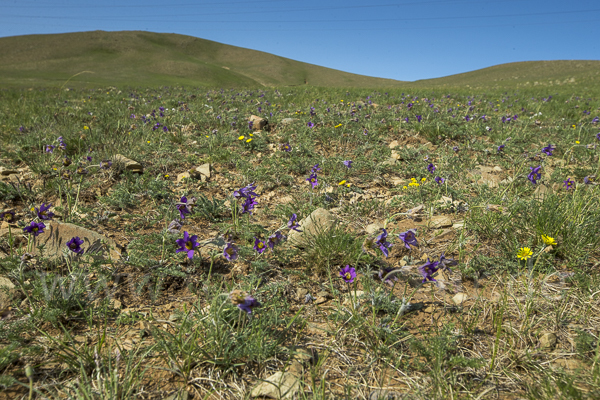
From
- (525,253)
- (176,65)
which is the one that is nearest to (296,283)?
(525,253)

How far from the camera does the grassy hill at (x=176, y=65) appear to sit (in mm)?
41281

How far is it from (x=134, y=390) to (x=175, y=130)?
5.57 meters

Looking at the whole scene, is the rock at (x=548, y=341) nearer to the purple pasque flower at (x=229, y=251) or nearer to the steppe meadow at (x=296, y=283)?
the steppe meadow at (x=296, y=283)

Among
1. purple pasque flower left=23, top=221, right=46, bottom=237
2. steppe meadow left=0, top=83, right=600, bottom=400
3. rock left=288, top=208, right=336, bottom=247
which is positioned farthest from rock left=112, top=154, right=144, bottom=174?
rock left=288, top=208, right=336, bottom=247

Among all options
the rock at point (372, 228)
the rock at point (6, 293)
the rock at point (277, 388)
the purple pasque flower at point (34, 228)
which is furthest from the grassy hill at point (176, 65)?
the rock at point (277, 388)

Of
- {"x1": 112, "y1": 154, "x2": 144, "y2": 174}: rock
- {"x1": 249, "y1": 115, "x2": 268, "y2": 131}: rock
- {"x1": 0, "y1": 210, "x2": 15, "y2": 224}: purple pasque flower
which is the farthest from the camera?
{"x1": 249, "y1": 115, "x2": 268, "y2": 131}: rock

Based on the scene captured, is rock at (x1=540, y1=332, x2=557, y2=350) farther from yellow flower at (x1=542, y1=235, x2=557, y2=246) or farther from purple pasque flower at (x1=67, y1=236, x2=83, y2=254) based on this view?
purple pasque flower at (x1=67, y1=236, x2=83, y2=254)

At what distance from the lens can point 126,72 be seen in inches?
1688

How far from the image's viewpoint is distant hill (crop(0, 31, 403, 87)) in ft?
131

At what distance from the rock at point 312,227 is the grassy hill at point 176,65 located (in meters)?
34.9

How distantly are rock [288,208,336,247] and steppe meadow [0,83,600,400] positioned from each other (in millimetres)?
21

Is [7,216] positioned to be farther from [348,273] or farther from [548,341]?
[548,341]

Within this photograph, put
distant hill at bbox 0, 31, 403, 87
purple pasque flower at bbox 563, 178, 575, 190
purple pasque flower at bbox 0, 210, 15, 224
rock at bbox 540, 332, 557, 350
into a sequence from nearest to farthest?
rock at bbox 540, 332, 557, 350 → purple pasque flower at bbox 0, 210, 15, 224 → purple pasque flower at bbox 563, 178, 575, 190 → distant hill at bbox 0, 31, 403, 87

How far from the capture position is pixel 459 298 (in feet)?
7.54
